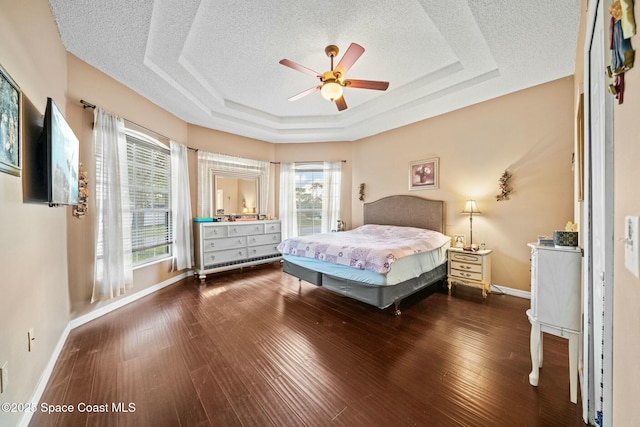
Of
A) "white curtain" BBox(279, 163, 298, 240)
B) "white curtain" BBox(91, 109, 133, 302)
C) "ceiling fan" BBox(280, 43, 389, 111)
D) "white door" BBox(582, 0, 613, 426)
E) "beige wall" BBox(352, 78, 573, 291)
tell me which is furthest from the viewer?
"white curtain" BBox(279, 163, 298, 240)

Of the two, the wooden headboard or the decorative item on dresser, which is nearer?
the decorative item on dresser

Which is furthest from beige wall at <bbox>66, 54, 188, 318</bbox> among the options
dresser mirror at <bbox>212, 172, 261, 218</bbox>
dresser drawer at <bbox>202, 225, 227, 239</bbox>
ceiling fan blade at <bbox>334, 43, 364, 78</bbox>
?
ceiling fan blade at <bbox>334, 43, 364, 78</bbox>

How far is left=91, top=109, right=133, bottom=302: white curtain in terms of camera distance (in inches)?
108

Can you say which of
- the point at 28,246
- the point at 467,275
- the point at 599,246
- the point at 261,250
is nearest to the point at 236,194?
the point at 261,250

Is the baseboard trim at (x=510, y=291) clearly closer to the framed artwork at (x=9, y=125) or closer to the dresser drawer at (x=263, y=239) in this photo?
the dresser drawer at (x=263, y=239)

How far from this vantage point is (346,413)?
1.46 metres

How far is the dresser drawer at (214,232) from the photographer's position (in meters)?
4.15

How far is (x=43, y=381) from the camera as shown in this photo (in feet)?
5.47

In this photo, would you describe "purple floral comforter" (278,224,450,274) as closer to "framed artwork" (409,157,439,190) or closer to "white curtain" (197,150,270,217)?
"framed artwork" (409,157,439,190)

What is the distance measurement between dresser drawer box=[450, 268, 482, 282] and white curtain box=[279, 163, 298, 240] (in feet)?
11.1

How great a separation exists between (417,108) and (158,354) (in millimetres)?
4535

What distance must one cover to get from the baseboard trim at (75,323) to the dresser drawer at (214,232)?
85cm

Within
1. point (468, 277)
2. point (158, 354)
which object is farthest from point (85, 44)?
point (468, 277)

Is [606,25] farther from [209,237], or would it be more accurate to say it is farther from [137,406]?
[209,237]
